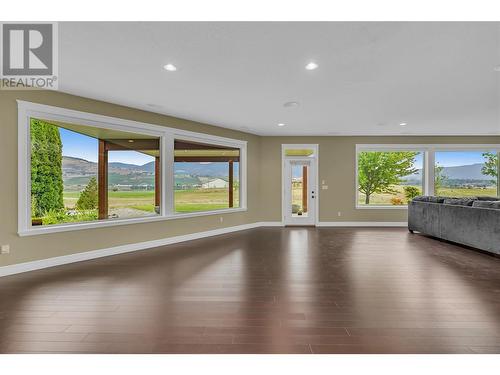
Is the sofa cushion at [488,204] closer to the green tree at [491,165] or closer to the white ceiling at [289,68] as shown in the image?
the white ceiling at [289,68]

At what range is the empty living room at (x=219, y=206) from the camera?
2092mm

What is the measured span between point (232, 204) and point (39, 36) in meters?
5.12

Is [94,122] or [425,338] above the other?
[94,122]

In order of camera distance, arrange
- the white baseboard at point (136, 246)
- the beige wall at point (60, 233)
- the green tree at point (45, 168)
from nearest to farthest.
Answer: the beige wall at point (60, 233) → the white baseboard at point (136, 246) → the green tree at point (45, 168)

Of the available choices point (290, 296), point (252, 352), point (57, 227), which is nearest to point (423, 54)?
point (290, 296)

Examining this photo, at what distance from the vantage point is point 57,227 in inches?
155

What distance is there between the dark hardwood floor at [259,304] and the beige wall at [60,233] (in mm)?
380

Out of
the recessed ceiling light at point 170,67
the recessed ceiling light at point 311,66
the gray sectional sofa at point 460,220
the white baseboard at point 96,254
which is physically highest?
the recessed ceiling light at point 170,67

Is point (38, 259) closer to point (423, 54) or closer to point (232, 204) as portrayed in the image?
point (232, 204)

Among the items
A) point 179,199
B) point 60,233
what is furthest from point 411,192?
point 60,233

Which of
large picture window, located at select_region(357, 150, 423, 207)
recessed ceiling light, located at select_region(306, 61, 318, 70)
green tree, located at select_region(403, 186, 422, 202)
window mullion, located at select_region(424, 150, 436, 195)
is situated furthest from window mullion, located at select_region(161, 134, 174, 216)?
window mullion, located at select_region(424, 150, 436, 195)

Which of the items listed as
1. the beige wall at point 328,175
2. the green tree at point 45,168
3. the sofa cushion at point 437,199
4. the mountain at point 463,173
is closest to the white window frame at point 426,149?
the beige wall at point 328,175

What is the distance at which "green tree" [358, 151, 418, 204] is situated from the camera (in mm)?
7695

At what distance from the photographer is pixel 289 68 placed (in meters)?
Answer: 3.13
